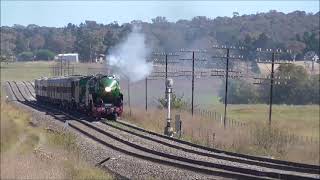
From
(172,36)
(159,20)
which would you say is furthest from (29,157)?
(159,20)

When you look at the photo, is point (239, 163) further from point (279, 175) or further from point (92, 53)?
point (92, 53)

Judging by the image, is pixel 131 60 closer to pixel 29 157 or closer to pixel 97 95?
pixel 97 95

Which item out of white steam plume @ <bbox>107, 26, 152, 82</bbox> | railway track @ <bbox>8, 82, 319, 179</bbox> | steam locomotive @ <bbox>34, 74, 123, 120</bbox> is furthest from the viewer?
white steam plume @ <bbox>107, 26, 152, 82</bbox>

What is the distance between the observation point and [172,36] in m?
96.8

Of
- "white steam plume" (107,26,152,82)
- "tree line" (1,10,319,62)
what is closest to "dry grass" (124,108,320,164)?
"white steam plume" (107,26,152,82)

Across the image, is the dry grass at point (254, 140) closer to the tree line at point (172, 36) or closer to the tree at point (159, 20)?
the tree line at point (172, 36)

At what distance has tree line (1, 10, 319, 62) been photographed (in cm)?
9828

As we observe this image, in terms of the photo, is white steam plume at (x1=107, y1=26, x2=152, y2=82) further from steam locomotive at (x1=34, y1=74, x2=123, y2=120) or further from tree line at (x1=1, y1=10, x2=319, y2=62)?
steam locomotive at (x1=34, y1=74, x2=123, y2=120)

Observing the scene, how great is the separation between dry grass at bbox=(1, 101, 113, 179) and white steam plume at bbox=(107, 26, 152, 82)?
4414 cm

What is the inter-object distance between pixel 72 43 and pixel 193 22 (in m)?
32.0

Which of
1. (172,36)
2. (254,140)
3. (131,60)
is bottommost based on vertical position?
(254,140)

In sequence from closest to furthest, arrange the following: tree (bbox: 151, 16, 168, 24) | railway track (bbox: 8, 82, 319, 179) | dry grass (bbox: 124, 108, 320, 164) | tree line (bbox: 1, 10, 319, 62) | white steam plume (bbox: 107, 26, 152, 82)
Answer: railway track (bbox: 8, 82, 319, 179) → dry grass (bbox: 124, 108, 320, 164) → white steam plume (bbox: 107, 26, 152, 82) → tree line (bbox: 1, 10, 319, 62) → tree (bbox: 151, 16, 168, 24)

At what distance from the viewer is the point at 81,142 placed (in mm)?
27672

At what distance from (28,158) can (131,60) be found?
56.6m
